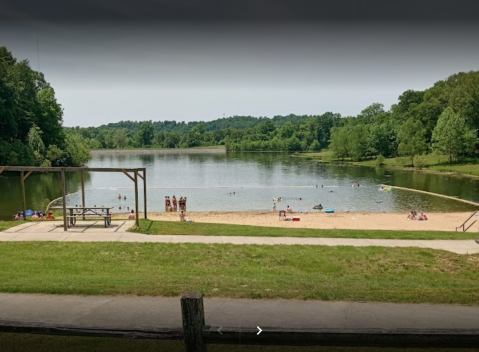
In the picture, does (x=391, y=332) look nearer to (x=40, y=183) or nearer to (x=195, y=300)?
(x=195, y=300)

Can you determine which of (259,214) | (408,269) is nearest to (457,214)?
(259,214)

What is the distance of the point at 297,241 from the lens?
50.7 feet

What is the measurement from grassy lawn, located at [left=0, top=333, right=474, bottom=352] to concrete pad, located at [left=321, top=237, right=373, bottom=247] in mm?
9729

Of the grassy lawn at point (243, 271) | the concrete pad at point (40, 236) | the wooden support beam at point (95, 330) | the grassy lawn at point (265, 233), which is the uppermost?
the wooden support beam at point (95, 330)

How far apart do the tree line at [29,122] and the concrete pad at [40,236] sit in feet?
176

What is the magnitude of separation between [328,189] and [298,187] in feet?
14.7

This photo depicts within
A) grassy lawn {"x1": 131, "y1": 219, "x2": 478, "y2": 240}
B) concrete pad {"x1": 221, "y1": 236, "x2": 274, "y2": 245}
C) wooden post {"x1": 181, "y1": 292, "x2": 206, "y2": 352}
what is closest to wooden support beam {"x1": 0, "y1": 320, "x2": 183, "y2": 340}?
wooden post {"x1": 181, "y1": 292, "x2": 206, "y2": 352}

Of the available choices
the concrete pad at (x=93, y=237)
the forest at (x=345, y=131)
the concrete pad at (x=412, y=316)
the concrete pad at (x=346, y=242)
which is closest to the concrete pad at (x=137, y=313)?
the concrete pad at (x=412, y=316)

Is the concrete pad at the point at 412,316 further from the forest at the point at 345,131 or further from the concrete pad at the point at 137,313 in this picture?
the forest at the point at 345,131

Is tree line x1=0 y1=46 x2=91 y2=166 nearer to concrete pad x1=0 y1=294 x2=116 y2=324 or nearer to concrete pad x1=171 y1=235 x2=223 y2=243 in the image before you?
concrete pad x1=171 y1=235 x2=223 y2=243

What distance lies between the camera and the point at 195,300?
11.9ft

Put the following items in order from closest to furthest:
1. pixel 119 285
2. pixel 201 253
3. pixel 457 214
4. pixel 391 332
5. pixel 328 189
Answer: pixel 391 332
pixel 119 285
pixel 201 253
pixel 457 214
pixel 328 189

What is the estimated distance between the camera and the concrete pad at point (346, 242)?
1477cm

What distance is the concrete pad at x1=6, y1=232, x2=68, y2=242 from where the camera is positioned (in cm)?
A: 1462
